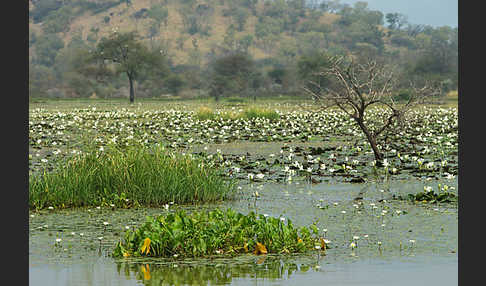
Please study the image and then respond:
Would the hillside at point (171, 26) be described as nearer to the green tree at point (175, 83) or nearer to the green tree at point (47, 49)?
the green tree at point (47, 49)

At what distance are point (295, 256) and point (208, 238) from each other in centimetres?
102

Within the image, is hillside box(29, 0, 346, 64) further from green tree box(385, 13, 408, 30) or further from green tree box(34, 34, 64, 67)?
green tree box(385, 13, 408, 30)

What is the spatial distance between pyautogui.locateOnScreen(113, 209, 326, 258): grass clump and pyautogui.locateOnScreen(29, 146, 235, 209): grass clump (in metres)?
3.40

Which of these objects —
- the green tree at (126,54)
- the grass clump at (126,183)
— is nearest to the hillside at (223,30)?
the green tree at (126,54)

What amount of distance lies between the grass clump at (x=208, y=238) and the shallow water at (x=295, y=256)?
192mm

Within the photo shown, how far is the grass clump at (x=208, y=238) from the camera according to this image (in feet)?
28.5

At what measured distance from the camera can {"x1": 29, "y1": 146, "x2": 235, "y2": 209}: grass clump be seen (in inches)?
483

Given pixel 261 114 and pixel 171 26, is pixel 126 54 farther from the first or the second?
pixel 171 26

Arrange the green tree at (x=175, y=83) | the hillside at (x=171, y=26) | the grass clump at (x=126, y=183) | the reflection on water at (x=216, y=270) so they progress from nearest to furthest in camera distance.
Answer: the reflection on water at (x=216, y=270)
the grass clump at (x=126, y=183)
the green tree at (x=175, y=83)
the hillside at (x=171, y=26)

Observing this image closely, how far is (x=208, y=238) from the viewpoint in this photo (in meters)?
8.77

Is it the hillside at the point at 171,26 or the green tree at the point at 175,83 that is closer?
the green tree at the point at 175,83

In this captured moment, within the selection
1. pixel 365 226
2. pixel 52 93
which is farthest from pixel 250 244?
pixel 52 93

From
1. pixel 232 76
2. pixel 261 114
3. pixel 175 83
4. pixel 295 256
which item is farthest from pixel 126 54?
pixel 295 256
